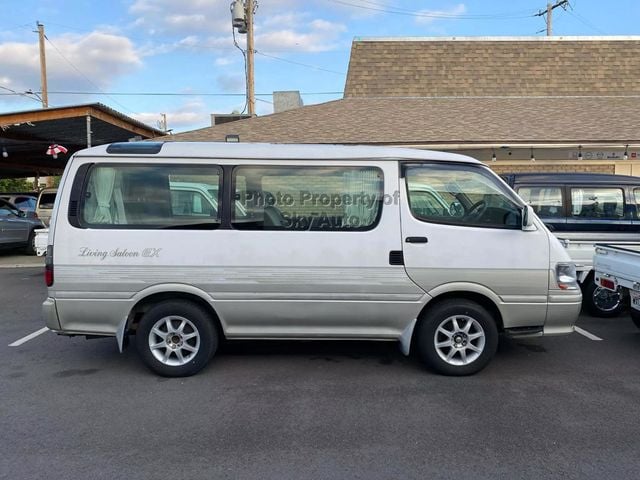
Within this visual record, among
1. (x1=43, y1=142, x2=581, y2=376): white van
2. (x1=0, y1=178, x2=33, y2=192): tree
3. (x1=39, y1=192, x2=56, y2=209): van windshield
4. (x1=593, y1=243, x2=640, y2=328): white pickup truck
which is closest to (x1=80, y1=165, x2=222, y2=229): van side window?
(x1=43, y1=142, x2=581, y2=376): white van

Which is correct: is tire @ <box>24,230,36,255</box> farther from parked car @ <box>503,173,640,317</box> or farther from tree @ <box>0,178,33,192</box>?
tree @ <box>0,178,33,192</box>

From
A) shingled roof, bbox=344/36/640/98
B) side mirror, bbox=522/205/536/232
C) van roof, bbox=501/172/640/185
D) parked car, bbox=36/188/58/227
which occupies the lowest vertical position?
side mirror, bbox=522/205/536/232

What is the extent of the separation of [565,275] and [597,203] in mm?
3334

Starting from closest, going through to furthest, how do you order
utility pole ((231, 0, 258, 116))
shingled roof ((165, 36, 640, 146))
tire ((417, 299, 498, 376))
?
tire ((417, 299, 498, 376)) → shingled roof ((165, 36, 640, 146)) → utility pole ((231, 0, 258, 116))

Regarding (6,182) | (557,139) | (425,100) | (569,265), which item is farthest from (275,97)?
(6,182)

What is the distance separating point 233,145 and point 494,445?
3235mm

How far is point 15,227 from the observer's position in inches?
506

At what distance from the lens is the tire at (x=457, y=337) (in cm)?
455

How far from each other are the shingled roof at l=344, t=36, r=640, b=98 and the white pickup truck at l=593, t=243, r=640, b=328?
949 cm

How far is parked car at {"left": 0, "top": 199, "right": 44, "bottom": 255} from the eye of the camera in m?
12.6

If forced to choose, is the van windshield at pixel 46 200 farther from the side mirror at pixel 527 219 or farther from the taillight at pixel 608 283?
the taillight at pixel 608 283

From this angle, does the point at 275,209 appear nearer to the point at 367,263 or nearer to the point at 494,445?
the point at 367,263

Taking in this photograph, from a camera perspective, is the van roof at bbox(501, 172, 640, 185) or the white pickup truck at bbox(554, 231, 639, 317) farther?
the van roof at bbox(501, 172, 640, 185)

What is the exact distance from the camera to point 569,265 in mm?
4500
